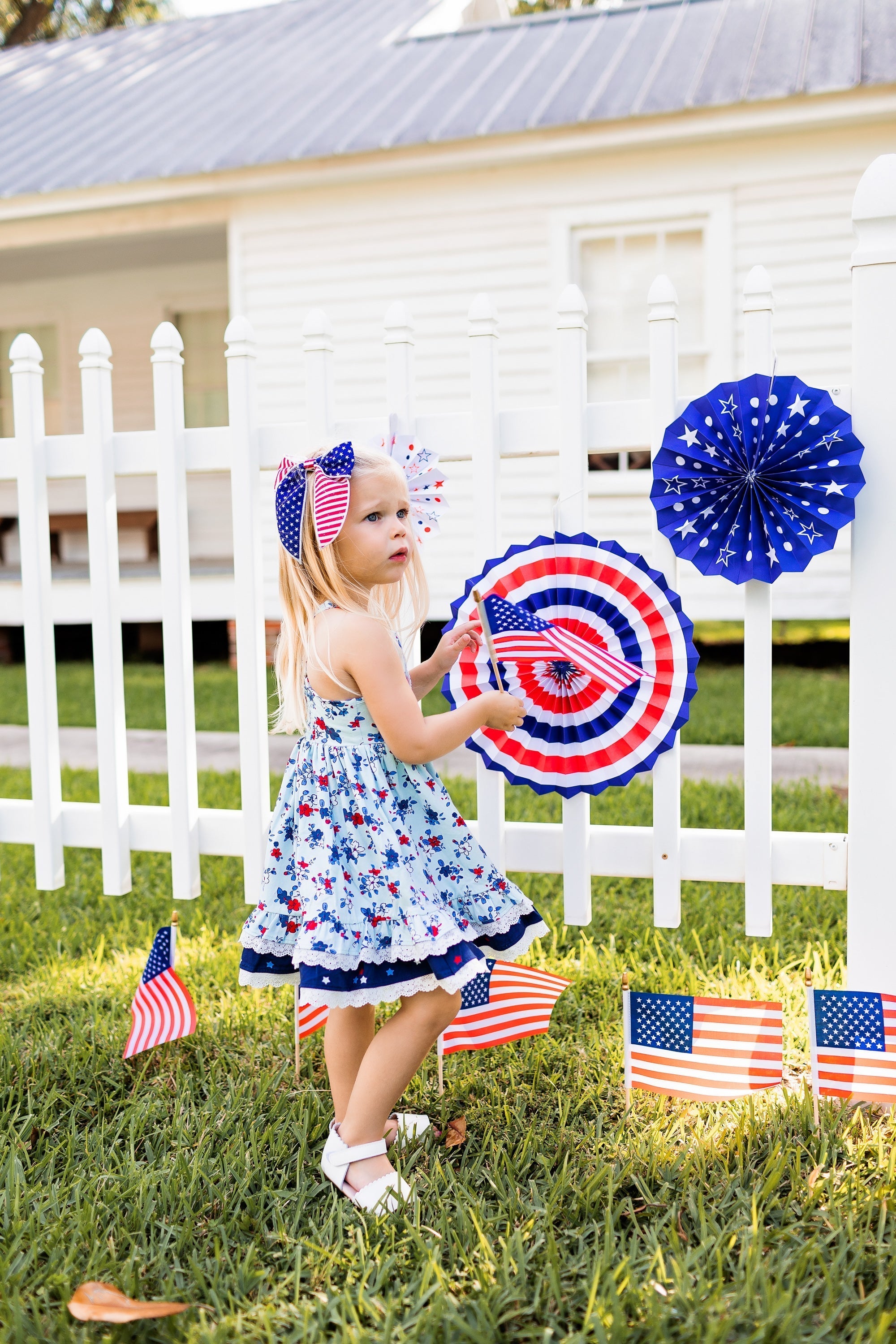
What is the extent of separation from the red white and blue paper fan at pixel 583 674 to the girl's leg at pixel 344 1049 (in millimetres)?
605

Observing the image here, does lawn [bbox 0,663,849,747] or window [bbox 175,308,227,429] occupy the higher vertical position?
window [bbox 175,308,227,429]

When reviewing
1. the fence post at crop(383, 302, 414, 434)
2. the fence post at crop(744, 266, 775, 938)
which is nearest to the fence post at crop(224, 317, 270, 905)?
the fence post at crop(383, 302, 414, 434)

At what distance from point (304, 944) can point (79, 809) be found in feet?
3.83

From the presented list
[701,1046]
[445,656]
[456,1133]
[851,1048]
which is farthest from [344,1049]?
[851,1048]

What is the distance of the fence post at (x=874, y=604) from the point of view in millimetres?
2096

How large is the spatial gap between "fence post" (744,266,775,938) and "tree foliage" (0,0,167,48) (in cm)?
2255

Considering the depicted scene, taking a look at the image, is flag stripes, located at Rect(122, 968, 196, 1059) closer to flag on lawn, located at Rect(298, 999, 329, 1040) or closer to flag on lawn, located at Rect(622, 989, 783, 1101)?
flag on lawn, located at Rect(298, 999, 329, 1040)

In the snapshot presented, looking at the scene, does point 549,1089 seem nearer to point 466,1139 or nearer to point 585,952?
point 466,1139

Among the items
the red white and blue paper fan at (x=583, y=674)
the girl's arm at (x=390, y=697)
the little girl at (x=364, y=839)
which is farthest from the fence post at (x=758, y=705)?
the girl's arm at (x=390, y=697)

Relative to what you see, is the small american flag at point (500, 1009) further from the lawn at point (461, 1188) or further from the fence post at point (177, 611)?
the fence post at point (177, 611)

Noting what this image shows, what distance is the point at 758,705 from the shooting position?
226 centimetres

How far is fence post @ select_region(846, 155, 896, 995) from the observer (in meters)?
2.10

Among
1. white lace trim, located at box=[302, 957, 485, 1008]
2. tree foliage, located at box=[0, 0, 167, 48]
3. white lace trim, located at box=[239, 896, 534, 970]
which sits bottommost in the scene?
white lace trim, located at box=[302, 957, 485, 1008]

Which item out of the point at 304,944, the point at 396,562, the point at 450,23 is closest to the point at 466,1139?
the point at 304,944
